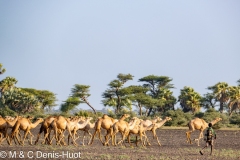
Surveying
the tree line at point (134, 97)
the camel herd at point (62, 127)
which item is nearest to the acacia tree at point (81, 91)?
the tree line at point (134, 97)

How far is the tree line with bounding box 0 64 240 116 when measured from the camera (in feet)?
234

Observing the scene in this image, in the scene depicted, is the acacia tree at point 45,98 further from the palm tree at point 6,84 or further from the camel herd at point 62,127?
the camel herd at point 62,127

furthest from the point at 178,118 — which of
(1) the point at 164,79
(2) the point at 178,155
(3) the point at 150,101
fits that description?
(2) the point at 178,155

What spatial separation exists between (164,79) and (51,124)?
59.8 meters

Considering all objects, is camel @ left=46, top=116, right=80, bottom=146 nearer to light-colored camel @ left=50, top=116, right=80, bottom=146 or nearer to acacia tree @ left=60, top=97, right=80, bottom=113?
light-colored camel @ left=50, top=116, right=80, bottom=146

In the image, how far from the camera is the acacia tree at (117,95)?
261ft

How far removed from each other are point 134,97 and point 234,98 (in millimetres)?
13486

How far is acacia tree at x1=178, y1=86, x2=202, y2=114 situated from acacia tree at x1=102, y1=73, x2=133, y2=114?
8.18m

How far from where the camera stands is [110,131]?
28.8 meters

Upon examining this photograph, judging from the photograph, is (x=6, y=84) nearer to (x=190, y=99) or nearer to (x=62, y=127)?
(x=190, y=99)

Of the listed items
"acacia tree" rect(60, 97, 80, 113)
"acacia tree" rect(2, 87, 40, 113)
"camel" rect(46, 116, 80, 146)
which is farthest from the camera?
"acacia tree" rect(60, 97, 80, 113)

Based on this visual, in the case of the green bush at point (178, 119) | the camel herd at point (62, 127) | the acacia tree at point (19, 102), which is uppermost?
the acacia tree at point (19, 102)

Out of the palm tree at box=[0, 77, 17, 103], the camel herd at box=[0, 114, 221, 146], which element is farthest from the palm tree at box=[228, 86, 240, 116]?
the camel herd at box=[0, 114, 221, 146]

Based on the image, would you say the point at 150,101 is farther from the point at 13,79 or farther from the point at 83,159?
the point at 83,159
